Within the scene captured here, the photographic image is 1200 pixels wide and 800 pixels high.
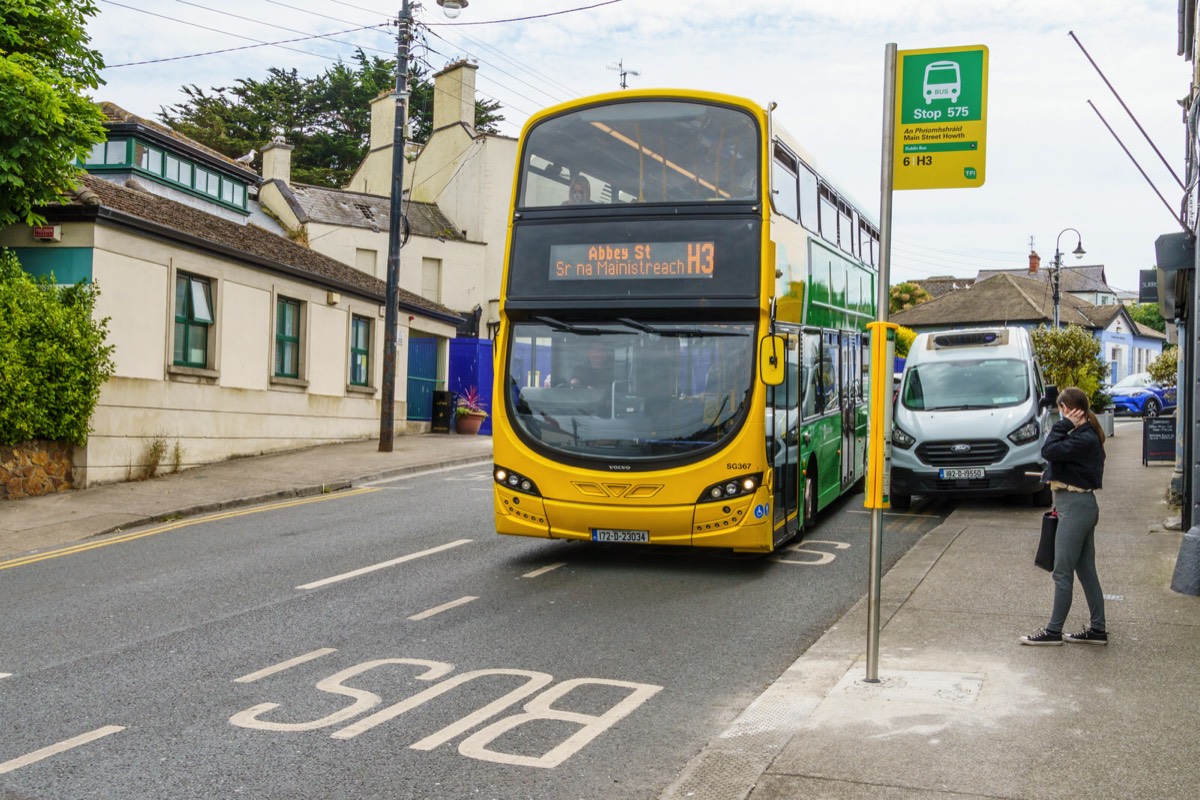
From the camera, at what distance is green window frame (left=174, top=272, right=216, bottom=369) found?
2073cm

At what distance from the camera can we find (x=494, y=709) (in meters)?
A: 6.57

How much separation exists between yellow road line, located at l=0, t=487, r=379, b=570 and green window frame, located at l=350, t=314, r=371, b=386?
8.79m

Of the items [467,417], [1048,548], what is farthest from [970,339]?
[467,417]

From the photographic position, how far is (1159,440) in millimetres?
21688

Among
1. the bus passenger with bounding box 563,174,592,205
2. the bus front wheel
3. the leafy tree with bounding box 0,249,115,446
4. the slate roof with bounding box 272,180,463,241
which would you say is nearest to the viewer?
the bus passenger with bounding box 563,174,592,205

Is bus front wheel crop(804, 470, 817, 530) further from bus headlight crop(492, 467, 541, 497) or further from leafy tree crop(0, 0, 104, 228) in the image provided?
leafy tree crop(0, 0, 104, 228)

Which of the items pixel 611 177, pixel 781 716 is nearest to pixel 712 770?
pixel 781 716

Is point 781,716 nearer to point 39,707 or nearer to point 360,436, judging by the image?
point 39,707

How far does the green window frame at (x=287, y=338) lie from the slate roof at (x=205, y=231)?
69 cm

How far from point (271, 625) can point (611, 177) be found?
512 centimetres

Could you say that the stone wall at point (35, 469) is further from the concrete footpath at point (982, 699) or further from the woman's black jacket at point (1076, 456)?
the woman's black jacket at point (1076, 456)

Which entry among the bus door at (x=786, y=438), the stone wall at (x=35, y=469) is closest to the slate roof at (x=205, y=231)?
the stone wall at (x=35, y=469)

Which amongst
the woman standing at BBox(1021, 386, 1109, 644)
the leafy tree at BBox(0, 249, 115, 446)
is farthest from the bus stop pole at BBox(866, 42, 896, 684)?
the leafy tree at BBox(0, 249, 115, 446)

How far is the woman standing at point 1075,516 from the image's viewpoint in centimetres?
785
